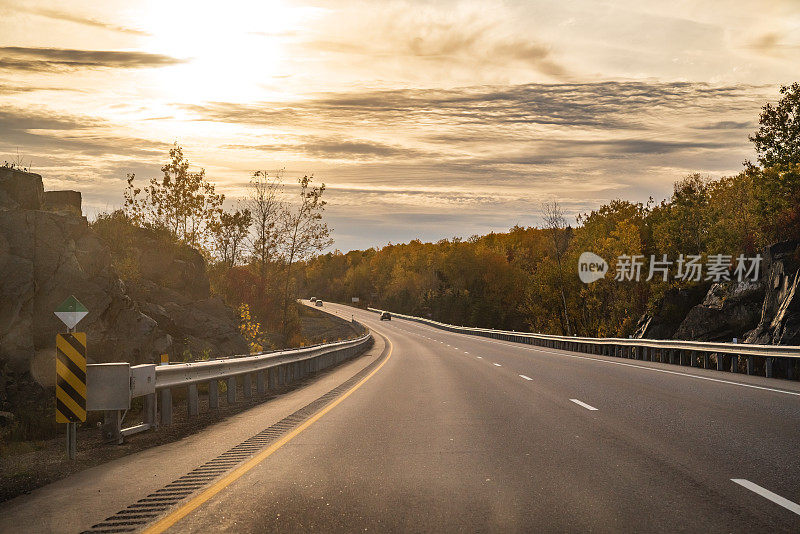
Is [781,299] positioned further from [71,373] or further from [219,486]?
[219,486]

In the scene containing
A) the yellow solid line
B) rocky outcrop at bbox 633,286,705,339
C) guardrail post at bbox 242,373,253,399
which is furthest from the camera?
rocky outcrop at bbox 633,286,705,339

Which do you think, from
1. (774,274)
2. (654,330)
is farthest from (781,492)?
(654,330)

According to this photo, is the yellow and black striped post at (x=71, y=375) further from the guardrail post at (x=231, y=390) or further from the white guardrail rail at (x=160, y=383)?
the guardrail post at (x=231, y=390)

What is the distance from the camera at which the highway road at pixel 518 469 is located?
5922 mm

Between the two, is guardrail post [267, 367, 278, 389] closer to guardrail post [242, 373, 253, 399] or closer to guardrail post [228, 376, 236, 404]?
guardrail post [242, 373, 253, 399]

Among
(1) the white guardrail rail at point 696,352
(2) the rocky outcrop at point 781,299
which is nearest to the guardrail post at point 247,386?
(1) the white guardrail rail at point 696,352

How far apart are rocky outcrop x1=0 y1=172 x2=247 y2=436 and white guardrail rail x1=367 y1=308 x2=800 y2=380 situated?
53.3 feet

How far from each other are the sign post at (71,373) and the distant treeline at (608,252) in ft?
151

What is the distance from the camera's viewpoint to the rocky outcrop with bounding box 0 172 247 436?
1592cm

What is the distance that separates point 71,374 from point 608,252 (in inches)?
3628

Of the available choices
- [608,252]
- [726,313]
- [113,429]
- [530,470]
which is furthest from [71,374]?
[608,252]

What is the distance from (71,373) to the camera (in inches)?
364

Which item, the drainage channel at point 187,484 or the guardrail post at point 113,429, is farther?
the guardrail post at point 113,429

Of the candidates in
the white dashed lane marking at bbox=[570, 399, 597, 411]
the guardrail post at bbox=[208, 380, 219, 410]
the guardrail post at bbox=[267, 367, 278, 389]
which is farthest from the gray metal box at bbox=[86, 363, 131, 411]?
the guardrail post at bbox=[267, 367, 278, 389]
